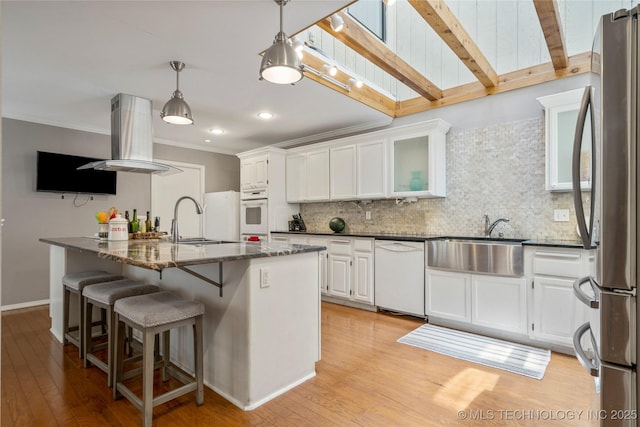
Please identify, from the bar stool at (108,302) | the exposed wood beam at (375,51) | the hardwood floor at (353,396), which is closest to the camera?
the hardwood floor at (353,396)

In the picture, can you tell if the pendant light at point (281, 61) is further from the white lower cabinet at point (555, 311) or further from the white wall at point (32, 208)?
the white wall at point (32, 208)

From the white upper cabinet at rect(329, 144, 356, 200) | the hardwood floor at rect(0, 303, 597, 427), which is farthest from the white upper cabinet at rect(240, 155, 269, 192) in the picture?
the hardwood floor at rect(0, 303, 597, 427)

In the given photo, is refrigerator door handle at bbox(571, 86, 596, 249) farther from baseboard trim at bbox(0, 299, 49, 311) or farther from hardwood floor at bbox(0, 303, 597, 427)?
baseboard trim at bbox(0, 299, 49, 311)

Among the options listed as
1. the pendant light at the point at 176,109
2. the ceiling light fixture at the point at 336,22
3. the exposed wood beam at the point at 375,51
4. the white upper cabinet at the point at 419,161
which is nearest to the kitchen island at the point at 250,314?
the pendant light at the point at 176,109

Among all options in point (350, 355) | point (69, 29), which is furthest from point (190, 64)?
point (350, 355)

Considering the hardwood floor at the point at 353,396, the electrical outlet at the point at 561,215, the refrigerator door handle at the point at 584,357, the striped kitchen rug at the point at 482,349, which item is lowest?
the hardwood floor at the point at 353,396

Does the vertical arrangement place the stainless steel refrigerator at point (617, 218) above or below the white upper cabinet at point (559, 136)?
below

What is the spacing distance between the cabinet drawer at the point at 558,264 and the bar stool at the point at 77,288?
3.60 meters

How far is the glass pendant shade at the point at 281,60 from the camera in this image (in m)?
1.94

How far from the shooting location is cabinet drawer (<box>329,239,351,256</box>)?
418 cm

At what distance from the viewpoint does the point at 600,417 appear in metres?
1.24

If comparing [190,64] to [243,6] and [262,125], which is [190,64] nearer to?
[243,6]

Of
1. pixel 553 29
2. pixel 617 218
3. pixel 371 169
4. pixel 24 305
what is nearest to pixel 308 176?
pixel 371 169

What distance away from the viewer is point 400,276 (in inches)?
147
